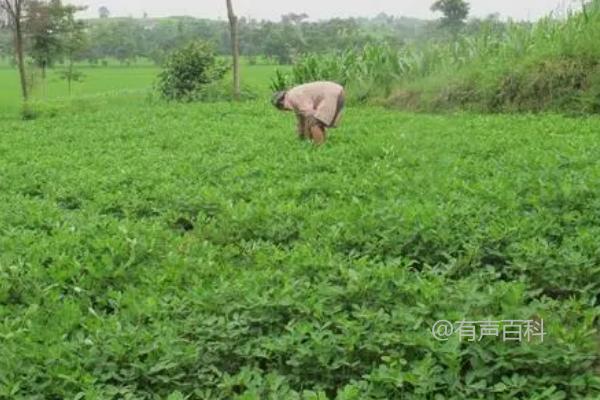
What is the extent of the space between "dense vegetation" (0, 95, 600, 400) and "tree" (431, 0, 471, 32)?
2450 cm

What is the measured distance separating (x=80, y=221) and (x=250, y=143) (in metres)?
4.35

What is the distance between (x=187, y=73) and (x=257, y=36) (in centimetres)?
2608

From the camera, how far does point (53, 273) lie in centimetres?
450

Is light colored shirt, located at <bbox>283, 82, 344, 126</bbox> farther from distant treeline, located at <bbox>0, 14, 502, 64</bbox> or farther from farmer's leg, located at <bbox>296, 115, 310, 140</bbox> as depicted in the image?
distant treeline, located at <bbox>0, 14, 502, 64</bbox>

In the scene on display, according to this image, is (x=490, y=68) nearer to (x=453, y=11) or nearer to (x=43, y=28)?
(x=43, y=28)

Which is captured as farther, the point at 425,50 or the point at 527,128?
the point at 425,50

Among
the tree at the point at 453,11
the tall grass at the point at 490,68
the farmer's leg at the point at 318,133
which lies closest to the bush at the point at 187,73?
the tall grass at the point at 490,68

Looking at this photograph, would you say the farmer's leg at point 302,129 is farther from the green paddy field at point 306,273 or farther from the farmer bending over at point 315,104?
the green paddy field at point 306,273

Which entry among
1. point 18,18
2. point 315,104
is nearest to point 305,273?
point 315,104

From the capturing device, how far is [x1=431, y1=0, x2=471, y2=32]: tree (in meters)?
31.5

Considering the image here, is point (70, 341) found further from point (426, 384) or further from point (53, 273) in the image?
point (426, 384)

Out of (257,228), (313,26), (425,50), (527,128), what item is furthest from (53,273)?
(313,26)

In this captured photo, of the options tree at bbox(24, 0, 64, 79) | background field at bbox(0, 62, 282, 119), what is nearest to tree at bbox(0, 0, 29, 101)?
tree at bbox(24, 0, 64, 79)

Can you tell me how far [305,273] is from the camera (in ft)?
14.2
